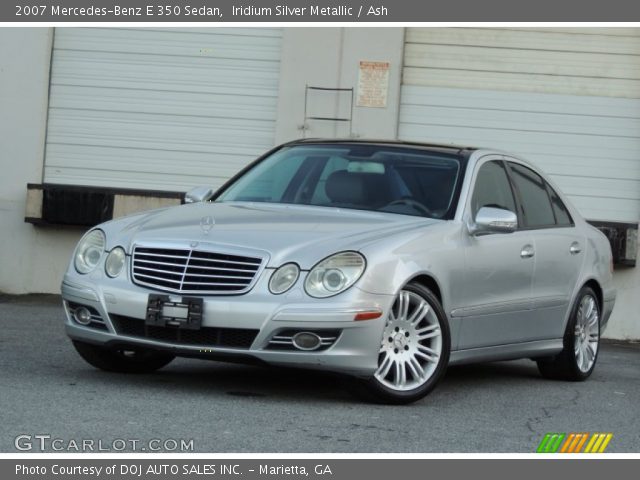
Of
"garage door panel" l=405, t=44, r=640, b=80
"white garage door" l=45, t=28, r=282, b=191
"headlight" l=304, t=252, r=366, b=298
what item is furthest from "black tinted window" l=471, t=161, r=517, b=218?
"white garage door" l=45, t=28, r=282, b=191

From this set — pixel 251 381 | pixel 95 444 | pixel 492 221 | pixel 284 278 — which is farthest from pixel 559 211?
pixel 95 444

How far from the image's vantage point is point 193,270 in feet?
24.4

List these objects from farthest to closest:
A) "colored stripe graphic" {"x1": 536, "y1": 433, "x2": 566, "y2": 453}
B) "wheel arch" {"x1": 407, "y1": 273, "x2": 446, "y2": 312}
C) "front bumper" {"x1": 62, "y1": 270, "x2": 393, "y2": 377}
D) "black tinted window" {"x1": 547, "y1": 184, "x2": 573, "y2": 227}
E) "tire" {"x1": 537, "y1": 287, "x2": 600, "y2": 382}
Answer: "black tinted window" {"x1": 547, "y1": 184, "x2": 573, "y2": 227}, "tire" {"x1": 537, "y1": 287, "x2": 600, "y2": 382}, "wheel arch" {"x1": 407, "y1": 273, "x2": 446, "y2": 312}, "front bumper" {"x1": 62, "y1": 270, "x2": 393, "y2": 377}, "colored stripe graphic" {"x1": 536, "y1": 433, "x2": 566, "y2": 453}

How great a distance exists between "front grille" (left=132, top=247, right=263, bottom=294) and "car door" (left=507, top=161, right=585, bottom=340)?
239 cm

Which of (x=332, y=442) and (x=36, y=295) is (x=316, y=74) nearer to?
(x=36, y=295)

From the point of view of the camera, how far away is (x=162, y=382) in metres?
8.05

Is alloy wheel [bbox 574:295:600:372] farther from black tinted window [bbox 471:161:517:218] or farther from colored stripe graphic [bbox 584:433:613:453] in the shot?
colored stripe graphic [bbox 584:433:613:453]

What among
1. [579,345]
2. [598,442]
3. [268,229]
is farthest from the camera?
[579,345]

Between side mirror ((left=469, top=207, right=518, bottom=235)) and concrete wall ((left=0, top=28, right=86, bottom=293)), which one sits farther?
concrete wall ((left=0, top=28, right=86, bottom=293))

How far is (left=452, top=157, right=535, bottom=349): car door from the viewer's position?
27.0ft

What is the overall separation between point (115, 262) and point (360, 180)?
168 cm

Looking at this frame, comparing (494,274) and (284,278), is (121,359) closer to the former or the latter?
(284,278)

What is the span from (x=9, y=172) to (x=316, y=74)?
139 inches
